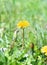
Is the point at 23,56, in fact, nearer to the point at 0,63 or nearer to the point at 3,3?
the point at 0,63

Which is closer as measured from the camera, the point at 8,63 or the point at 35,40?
the point at 8,63

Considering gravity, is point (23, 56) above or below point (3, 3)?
below

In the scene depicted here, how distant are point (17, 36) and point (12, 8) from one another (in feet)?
5.69

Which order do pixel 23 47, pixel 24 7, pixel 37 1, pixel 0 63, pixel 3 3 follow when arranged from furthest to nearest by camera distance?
pixel 37 1, pixel 24 7, pixel 3 3, pixel 23 47, pixel 0 63

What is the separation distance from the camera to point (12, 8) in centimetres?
541

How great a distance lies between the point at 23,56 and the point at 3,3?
2052 millimetres

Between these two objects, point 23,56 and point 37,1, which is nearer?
point 23,56

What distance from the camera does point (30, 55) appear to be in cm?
332

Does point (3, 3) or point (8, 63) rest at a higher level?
point (3, 3)

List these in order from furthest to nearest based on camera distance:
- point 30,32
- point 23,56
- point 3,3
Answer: point 3,3, point 30,32, point 23,56

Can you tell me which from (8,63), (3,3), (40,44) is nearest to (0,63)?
(8,63)

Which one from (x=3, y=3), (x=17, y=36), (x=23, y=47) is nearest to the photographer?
(x=23, y=47)

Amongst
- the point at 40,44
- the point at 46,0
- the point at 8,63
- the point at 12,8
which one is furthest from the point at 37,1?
the point at 8,63

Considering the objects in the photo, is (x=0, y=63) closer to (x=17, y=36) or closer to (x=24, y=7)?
(x=17, y=36)
